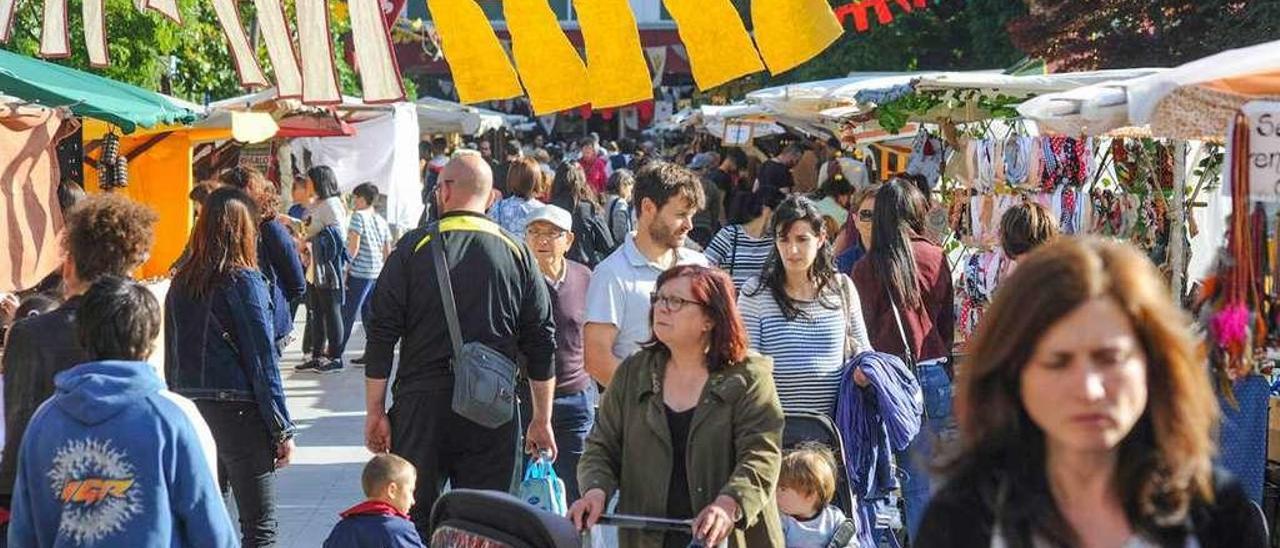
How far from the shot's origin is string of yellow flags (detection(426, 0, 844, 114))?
738cm

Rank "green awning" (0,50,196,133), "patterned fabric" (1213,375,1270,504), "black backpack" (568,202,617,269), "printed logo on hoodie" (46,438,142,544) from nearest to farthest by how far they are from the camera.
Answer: "printed logo on hoodie" (46,438,142,544)
"patterned fabric" (1213,375,1270,504)
"green awning" (0,50,196,133)
"black backpack" (568,202,617,269)

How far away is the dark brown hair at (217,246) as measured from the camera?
690 cm

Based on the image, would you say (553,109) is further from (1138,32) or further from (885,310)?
(1138,32)

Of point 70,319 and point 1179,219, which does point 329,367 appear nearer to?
point 1179,219

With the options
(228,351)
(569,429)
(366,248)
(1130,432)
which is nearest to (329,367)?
(366,248)

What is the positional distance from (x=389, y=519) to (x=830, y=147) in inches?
664

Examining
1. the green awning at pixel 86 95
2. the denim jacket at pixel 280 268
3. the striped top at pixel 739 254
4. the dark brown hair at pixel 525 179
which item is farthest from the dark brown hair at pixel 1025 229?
the green awning at pixel 86 95

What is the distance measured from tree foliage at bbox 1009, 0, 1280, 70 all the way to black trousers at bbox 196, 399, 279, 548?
13881 mm

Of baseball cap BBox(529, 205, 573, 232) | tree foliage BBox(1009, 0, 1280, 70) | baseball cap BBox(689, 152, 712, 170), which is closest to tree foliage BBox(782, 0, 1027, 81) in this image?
baseball cap BBox(689, 152, 712, 170)

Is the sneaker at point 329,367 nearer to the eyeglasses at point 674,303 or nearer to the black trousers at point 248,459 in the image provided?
the black trousers at point 248,459

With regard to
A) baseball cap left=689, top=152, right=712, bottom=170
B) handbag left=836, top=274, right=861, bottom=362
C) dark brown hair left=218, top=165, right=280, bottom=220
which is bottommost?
baseball cap left=689, top=152, right=712, bottom=170

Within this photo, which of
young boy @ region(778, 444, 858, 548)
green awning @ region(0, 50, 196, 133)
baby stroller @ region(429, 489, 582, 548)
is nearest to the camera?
baby stroller @ region(429, 489, 582, 548)

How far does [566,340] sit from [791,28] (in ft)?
5.27

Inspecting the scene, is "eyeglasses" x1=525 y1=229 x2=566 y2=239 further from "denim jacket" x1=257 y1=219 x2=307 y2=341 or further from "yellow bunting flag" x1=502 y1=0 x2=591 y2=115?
"denim jacket" x1=257 y1=219 x2=307 y2=341
